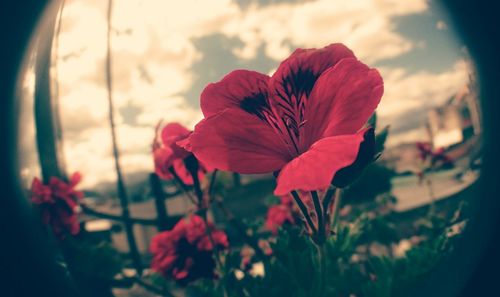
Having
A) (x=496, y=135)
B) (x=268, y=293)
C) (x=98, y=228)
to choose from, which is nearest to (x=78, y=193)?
(x=98, y=228)

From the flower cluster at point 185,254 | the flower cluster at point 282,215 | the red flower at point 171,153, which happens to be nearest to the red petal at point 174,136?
the red flower at point 171,153

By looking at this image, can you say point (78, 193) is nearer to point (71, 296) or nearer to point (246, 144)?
point (71, 296)

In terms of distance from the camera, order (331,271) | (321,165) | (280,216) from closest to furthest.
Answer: (321,165) → (331,271) → (280,216)

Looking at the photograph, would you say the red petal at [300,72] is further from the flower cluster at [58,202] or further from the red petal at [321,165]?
the flower cluster at [58,202]

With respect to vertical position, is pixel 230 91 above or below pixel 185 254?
above

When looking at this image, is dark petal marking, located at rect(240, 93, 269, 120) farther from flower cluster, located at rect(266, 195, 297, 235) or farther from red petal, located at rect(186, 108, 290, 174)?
flower cluster, located at rect(266, 195, 297, 235)

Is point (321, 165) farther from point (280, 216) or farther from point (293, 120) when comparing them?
point (280, 216)

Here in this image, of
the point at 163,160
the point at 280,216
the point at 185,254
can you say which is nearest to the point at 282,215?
the point at 280,216
